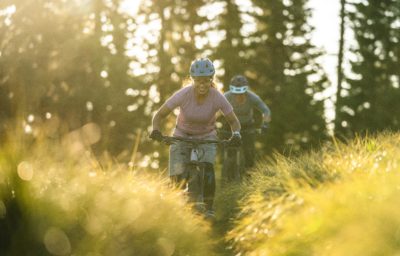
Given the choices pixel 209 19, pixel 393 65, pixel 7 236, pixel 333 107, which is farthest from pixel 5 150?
pixel 393 65

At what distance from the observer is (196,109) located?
33.4ft

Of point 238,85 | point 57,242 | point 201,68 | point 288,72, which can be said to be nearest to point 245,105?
point 238,85

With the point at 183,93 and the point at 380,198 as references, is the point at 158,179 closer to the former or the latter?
the point at 183,93

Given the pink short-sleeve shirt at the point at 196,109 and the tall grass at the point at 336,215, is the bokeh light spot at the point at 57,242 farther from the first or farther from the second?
the pink short-sleeve shirt at the point at 196,109

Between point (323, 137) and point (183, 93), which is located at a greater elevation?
point (183, 93)

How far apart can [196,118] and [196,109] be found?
0.39 ft

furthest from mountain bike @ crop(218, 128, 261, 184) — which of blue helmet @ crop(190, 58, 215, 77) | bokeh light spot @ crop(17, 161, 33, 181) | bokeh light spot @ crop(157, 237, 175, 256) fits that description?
bokeh light spot @ crop(17, 161, 33, 181)

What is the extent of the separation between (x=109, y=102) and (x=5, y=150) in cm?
2983

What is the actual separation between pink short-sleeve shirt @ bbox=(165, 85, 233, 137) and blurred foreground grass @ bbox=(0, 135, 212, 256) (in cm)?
169

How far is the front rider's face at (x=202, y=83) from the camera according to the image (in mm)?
10008

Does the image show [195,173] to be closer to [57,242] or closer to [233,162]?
[57,242]

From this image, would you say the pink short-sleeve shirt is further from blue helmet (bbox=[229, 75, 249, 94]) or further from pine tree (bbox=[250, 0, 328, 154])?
pine tree (bbox=[250, 0, 328, 154])

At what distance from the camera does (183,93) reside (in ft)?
33.4

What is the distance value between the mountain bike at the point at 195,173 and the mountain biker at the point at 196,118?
0.17 ft
